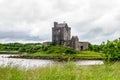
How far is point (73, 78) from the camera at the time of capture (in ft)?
28.5

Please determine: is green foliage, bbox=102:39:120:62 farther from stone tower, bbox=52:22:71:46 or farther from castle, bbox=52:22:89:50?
stone tower, bbox=52:22:71:46

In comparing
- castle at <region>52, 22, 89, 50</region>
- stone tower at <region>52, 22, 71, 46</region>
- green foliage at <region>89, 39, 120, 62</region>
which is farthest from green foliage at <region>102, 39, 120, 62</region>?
stone tower at <region>52, 22, 71, 46</region>

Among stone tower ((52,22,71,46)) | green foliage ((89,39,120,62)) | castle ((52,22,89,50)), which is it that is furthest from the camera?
stone tower ((52,22,71,46))

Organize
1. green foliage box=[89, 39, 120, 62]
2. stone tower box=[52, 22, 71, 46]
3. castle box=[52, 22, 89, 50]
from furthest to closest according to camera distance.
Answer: stone tower box=[52, 22, 71, 46], castle box=[52, 22, 89, 50], green foliage box=[89, 39, 120, 62]

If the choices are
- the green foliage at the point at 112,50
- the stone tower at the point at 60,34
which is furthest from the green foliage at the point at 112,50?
the stone tower at the point at 60,34

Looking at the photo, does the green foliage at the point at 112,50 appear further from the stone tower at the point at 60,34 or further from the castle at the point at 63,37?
the stone tower at the point at 60,34

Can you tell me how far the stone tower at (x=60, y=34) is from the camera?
17038cm

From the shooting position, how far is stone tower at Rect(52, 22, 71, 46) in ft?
559

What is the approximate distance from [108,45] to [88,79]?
101ft

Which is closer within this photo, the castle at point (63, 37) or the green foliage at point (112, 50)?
the green foliage at point (112, 50)

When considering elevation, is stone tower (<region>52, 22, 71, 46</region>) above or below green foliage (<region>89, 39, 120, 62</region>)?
above

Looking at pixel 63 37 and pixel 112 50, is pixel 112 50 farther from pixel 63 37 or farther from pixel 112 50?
pixel 63 37

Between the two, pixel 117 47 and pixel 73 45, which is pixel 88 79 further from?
pixel 73 45

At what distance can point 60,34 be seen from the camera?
563 feet
